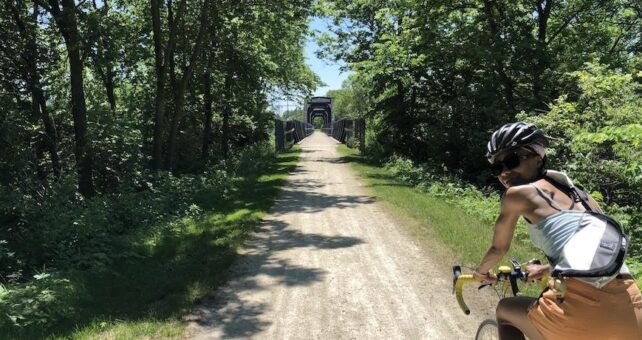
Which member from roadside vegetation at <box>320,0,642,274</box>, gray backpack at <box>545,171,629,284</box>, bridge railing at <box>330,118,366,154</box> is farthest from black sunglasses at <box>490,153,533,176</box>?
bridge railing at <box>330,118,366,154</box>

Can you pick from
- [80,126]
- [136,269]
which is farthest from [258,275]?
[80,126]

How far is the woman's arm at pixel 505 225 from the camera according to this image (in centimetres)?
250

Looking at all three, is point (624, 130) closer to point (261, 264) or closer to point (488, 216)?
point (488, 216)

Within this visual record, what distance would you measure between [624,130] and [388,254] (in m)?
3.70

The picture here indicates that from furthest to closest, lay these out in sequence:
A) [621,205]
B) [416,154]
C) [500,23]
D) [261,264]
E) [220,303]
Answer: [416,154], [500,23], [621,205], [261,264], [220,303]

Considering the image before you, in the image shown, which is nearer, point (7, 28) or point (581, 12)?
point (7, 28)

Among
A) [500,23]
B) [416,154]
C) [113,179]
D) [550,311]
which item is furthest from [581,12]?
[550,311]

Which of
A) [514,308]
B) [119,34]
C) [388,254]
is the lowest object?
[388,254]

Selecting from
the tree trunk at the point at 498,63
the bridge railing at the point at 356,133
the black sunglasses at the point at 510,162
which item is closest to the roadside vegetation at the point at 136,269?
the black sunglasses at the point at 510,162

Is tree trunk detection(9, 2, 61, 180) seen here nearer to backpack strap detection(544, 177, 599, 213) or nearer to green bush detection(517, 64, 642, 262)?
green bush detection(517, 64, 642, 262)

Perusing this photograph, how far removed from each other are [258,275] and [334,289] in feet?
3.91

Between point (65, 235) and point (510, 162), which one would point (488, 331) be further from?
point (65, 235)

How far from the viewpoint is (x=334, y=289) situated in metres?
6.47

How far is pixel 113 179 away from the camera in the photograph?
1484 cm
